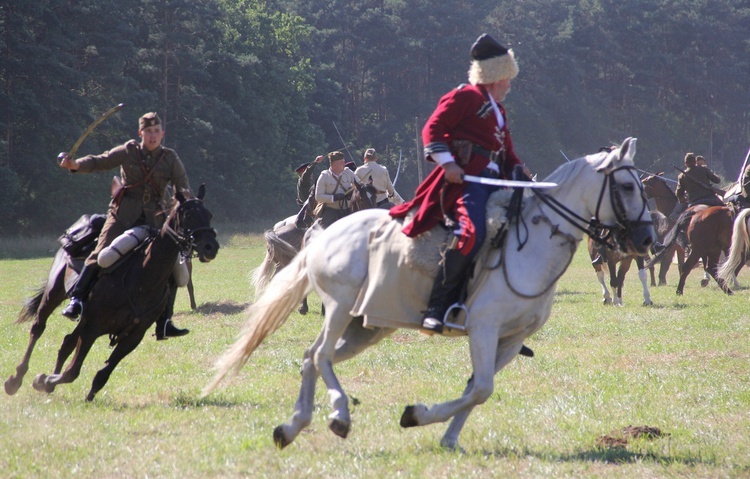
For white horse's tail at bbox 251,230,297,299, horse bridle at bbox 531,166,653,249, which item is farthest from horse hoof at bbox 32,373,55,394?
white horse's tail at bbox 251,230,297,299

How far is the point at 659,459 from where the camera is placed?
6.52 meters

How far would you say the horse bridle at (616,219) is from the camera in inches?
271

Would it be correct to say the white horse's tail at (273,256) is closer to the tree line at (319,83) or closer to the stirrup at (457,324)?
the stirrup at (457,324)

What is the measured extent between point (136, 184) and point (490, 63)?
3.65 meters

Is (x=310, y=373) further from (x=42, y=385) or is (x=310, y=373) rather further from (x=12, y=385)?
(x=12, y=385)

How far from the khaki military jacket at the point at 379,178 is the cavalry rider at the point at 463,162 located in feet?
30.4

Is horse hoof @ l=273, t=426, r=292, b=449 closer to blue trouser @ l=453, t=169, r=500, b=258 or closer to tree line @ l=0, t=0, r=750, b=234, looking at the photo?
blue trouser @ l=453, t=169, r=500, b=258

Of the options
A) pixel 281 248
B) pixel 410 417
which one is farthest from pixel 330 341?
pixel 281 248

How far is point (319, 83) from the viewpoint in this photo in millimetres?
73062

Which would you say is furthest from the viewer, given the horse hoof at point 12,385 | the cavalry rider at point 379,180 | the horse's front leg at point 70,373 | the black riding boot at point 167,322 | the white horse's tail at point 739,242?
the white horse's tail at point 739,242

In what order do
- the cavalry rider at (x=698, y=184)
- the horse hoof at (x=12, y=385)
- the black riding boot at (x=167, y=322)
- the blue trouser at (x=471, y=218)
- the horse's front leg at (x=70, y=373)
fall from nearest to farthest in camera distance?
the blue trouser at (x=471, y=218), the horse's front leg at (x=70, y=373), the horse hoof at (x=12, y=385), the black riding boot at (x=167, y=322), the cavalry rider at (x=698, y=184)

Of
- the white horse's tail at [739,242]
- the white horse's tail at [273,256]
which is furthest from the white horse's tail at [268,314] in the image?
the white horse's tail at [739,242]

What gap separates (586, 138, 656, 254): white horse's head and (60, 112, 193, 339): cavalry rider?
151 inches

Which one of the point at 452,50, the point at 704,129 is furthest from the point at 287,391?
the point at 704,129
